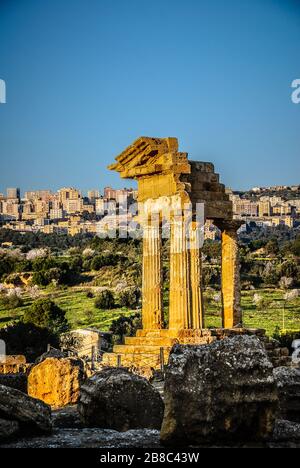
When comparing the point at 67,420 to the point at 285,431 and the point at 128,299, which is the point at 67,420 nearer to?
the point at 285,431

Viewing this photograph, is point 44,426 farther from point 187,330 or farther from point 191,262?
point 191,262

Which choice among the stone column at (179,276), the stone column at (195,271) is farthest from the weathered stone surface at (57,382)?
the stone column at (195,271)

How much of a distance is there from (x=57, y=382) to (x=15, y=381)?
61 centimetres

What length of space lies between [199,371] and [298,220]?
90.0 metres

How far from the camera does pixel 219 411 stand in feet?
21.1

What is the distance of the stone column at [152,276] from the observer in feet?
81.2

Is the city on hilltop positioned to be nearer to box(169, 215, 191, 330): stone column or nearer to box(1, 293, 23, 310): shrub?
box(1, 293, 23, 310): shrub

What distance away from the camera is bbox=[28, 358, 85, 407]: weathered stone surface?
11.7m

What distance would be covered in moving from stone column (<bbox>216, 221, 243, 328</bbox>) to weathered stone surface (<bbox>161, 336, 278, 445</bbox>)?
19013 mm

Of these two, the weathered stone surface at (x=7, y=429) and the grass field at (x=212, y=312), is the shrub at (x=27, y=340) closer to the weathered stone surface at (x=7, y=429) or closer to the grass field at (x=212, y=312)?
the grass field at (x=212, y=312)

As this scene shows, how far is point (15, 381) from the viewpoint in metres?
11.6

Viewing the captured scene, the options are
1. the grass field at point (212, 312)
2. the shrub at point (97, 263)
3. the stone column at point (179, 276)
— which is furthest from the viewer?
the shrub at point (97, 263)

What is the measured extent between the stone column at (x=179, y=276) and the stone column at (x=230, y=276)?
2412 mm

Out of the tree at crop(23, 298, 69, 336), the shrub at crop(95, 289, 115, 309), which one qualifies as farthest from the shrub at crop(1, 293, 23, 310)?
the tree at crop(23, 298, 69, 336)
